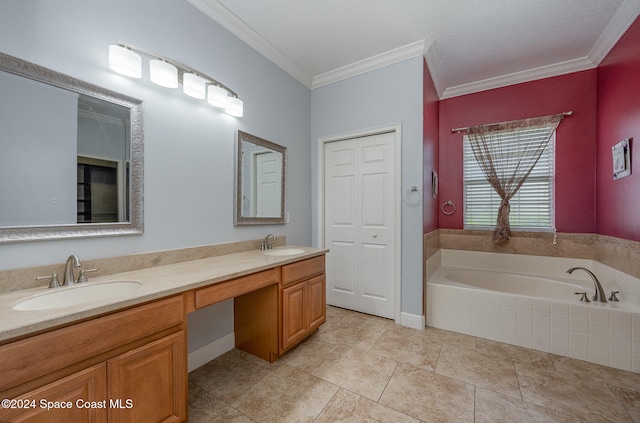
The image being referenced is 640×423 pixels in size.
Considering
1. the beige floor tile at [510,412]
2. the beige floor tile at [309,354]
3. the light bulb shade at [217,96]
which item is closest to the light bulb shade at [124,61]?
the light bulb shade at [217,96]

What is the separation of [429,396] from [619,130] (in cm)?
288

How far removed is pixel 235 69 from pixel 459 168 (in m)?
2.93

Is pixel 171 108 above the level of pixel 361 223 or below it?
above

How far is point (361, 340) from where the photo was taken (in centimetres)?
233

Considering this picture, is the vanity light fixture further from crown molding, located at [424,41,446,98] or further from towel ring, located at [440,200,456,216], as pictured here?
Result: towel ring, located at [440,200,456,216]

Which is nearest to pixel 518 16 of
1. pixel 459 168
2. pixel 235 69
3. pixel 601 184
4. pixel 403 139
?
pixel 403 139

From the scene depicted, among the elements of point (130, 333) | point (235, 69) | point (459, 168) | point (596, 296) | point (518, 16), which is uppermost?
point (518, 16)

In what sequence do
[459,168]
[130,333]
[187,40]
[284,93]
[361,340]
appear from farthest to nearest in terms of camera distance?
[459,168]
[284,93]
[361,340]
[187,40]
[130,333]

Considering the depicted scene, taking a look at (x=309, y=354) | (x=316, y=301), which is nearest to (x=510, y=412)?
(x=309, y=354)

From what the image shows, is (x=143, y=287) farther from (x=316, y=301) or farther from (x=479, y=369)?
(x=479, y=369)

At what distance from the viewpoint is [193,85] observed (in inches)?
69.4

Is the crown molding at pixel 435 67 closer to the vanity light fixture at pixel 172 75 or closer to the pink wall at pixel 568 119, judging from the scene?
the pink wall at pixel 568 119

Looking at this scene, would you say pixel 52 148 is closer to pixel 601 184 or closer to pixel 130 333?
pixel 130 333

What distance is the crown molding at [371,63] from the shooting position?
2.52m
